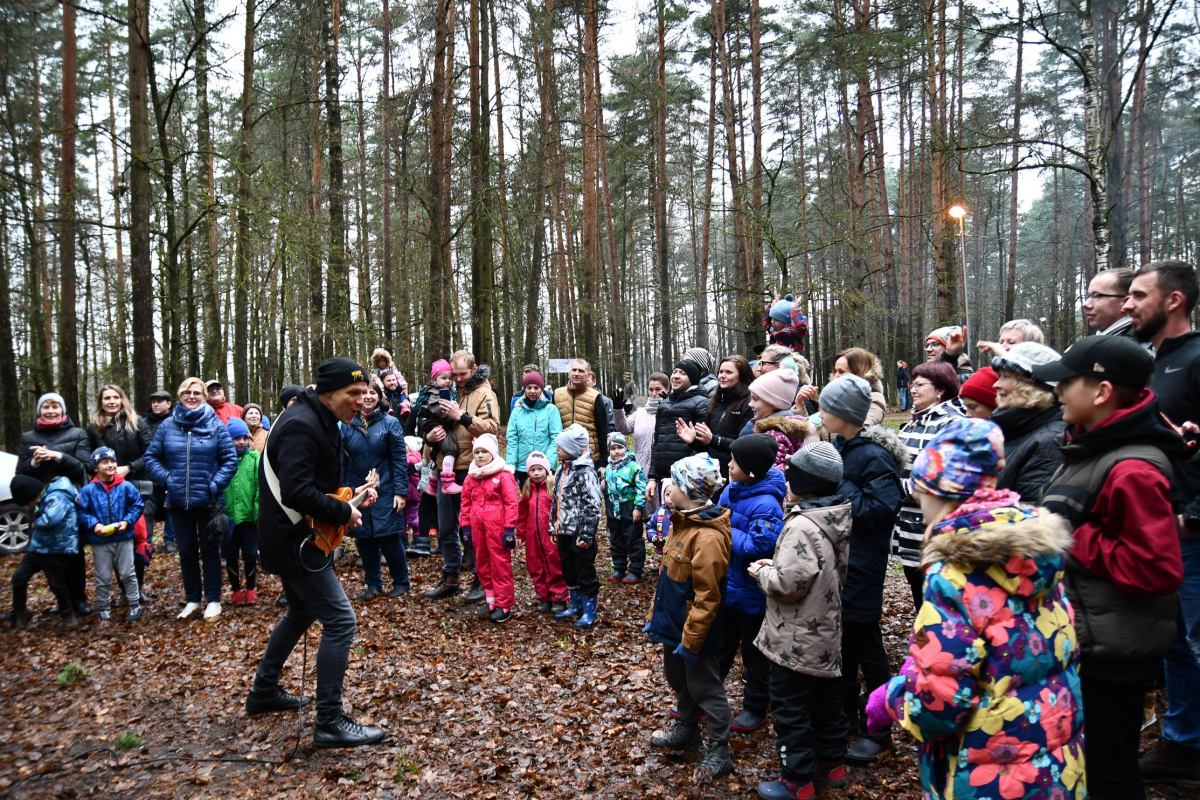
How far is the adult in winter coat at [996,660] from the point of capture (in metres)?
1.94

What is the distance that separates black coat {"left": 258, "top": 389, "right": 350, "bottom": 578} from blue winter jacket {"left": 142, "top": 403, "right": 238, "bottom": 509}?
2.73 m

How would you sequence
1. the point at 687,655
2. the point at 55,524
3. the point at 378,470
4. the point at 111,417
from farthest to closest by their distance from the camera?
the point at 111,417, the point at 378,470, the point at 55,524, the point at 687,655

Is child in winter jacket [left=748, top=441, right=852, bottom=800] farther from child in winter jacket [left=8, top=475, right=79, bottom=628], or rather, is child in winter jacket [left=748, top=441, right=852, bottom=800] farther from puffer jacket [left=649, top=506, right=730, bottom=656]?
child in winter jacket [left=8, top=475, right=79, bottom=628]

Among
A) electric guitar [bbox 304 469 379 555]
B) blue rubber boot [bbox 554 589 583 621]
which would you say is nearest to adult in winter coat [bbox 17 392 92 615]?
electric guitar [bbox 304 469 379 555]

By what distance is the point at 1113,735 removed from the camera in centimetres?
240

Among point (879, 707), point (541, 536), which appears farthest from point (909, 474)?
point (541, 536)

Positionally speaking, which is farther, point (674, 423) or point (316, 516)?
point (674, 423)

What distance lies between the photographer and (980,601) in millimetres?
1955

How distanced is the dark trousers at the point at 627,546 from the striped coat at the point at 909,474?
322 centimetres

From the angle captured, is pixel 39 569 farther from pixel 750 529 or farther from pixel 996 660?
pixel 996 660

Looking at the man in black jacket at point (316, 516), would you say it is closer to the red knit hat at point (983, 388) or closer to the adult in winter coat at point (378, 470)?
the adult in winter coat at point (378, 470)

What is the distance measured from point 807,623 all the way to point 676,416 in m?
3.16

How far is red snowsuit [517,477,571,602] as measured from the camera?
5.92 meters

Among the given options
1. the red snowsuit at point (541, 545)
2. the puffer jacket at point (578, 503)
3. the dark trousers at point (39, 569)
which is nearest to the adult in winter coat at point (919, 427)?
the puffer jacket at point (578, 503)
